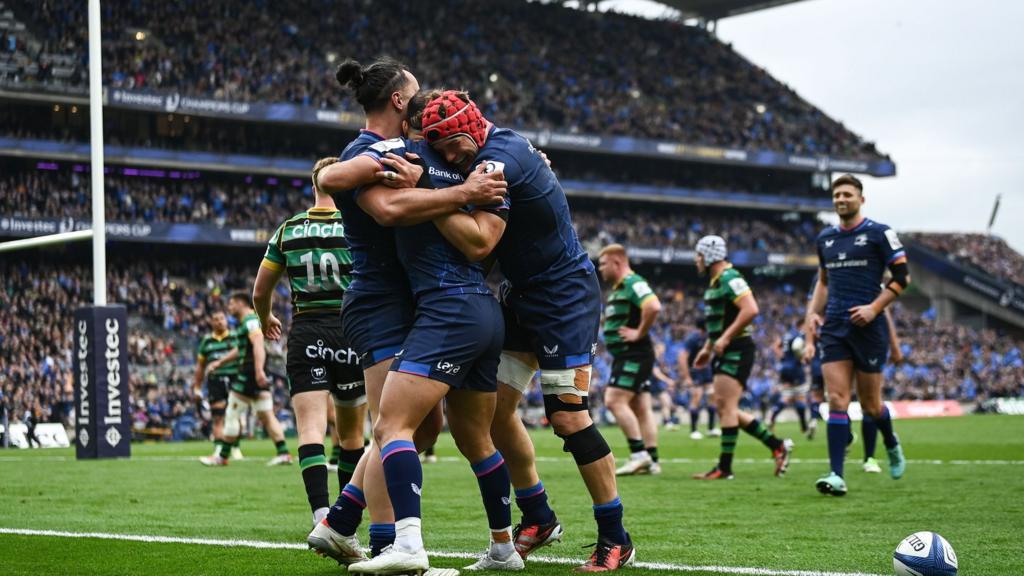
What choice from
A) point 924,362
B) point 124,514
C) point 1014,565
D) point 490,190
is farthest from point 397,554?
point 924,362

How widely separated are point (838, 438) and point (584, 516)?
101 inches

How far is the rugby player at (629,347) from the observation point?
41.1 ft

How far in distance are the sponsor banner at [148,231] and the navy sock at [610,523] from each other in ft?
117

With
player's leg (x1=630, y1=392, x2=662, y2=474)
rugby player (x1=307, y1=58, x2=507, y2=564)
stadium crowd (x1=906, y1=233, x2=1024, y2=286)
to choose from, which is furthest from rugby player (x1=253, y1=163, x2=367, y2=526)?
stadium crowd (x1=906, y1=233, x2=1024, y2=286)

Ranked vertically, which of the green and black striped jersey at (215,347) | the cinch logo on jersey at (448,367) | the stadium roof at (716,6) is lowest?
the green and black striped jersey at (215,347)

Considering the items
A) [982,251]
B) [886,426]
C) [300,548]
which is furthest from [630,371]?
[982,251]

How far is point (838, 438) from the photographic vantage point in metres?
9.80

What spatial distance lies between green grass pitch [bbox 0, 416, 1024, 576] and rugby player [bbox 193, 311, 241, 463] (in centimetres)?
166

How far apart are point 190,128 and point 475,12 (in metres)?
15.3

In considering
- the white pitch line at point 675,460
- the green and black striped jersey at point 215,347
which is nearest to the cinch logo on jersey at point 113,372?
the white pitch line at point 675,460

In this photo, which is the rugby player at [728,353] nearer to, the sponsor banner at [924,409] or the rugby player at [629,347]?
the rugby player at [629,347]

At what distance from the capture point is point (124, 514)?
29.0 ft

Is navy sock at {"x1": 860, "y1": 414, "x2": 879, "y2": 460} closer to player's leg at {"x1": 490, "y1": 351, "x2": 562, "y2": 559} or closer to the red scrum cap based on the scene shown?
player's leg at {"x1": 490, "y1": 351, "x2": 562, "y2": 559}

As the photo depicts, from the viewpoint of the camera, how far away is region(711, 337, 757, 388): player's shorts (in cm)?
1209
